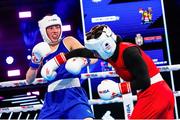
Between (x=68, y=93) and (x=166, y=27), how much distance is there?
2210 millimetres

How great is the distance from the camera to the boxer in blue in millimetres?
2715

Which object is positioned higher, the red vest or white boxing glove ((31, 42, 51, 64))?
white boxing glove ((31, 42, 51, 64))

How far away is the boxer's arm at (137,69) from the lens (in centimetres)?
221

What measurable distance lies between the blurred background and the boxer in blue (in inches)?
61.3

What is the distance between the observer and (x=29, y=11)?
454 cm

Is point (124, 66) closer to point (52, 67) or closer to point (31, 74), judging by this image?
point (52, 67)

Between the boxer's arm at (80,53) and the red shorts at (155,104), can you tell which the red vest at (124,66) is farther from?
the boxer's arm at (80,53)

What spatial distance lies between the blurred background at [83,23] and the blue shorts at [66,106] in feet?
5.86

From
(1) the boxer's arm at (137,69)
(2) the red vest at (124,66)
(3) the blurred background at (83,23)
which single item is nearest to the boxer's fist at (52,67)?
(2) the red vest at (124,66)

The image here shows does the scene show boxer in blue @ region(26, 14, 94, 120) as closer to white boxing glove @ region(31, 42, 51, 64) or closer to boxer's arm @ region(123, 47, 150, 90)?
white boxing glove @ region(31, 42, 51, 64)

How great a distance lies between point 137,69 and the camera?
2.22m

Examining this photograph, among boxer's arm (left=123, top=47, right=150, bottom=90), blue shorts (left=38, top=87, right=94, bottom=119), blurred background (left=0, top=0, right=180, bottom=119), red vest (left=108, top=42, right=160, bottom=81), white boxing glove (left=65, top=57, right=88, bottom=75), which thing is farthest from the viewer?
blurred background (left=0, top=0, right=180, bottom=119)

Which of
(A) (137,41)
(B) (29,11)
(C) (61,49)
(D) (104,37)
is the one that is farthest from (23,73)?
(D) (104,37)

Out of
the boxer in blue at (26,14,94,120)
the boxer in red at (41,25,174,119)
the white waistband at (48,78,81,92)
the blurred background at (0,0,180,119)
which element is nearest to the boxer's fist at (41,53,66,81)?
the boxer in blue at (26,14,94,120)
